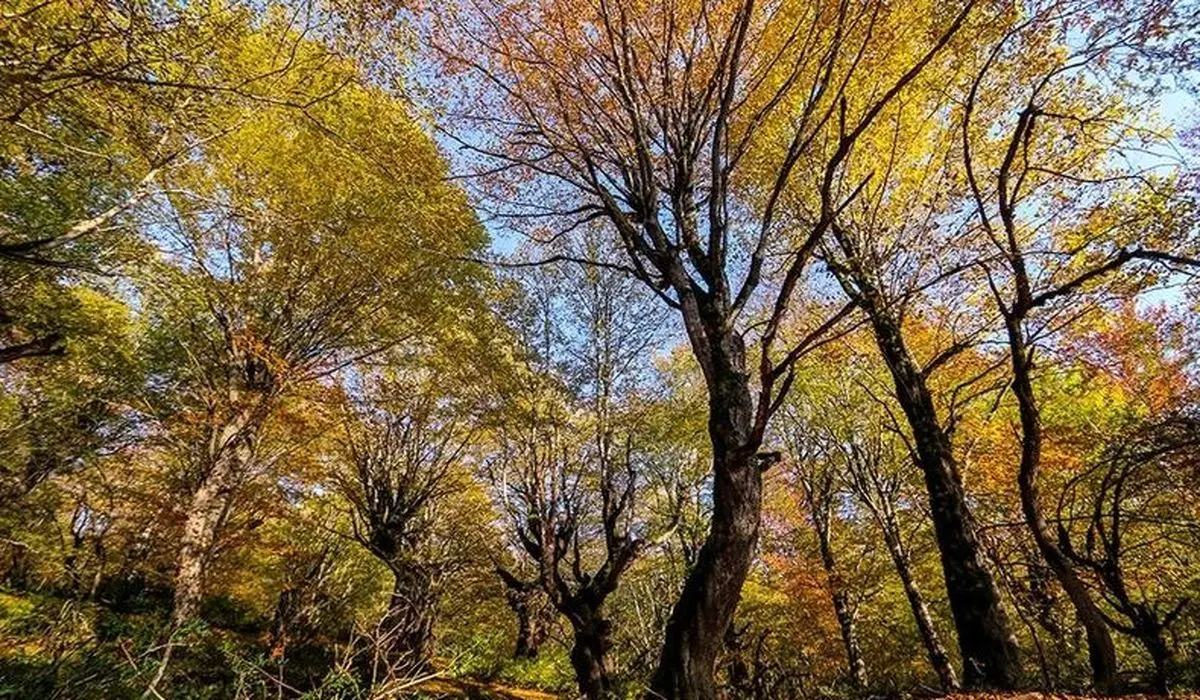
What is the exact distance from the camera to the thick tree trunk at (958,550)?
4.57 metres

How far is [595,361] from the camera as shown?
428 inches

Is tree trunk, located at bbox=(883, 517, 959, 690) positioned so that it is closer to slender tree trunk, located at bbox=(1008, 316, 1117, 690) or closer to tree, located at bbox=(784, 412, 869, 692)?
tree, located at bbox=(784, 412, 869, 692)

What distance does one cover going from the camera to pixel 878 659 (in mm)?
13086

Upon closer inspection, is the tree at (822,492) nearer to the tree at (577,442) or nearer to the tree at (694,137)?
the tree at (577,442)

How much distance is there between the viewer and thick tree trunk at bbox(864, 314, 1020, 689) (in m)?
4.57

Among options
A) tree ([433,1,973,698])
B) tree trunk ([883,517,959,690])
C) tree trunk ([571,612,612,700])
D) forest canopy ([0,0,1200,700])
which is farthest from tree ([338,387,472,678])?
tree trunk ([883,517,959,690])

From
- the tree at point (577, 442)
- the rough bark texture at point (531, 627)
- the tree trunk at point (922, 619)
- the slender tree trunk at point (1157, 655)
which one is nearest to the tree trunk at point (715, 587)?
the slender tree trunk at point (1157, 655)

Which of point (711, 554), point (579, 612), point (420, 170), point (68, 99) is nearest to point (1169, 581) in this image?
point (579, 612)

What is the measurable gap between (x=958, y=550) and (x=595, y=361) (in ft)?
22.8

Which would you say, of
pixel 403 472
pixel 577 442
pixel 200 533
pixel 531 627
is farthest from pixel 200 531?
pixel 531 627

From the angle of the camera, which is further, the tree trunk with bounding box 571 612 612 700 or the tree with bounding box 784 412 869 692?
the tree with bounding box 784 412 869 692

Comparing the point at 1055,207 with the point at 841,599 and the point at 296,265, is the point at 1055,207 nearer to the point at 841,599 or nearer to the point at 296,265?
the point at 841,599

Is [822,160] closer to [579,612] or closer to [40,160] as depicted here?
[579,612]

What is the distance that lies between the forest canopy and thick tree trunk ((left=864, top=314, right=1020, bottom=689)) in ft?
0.12
